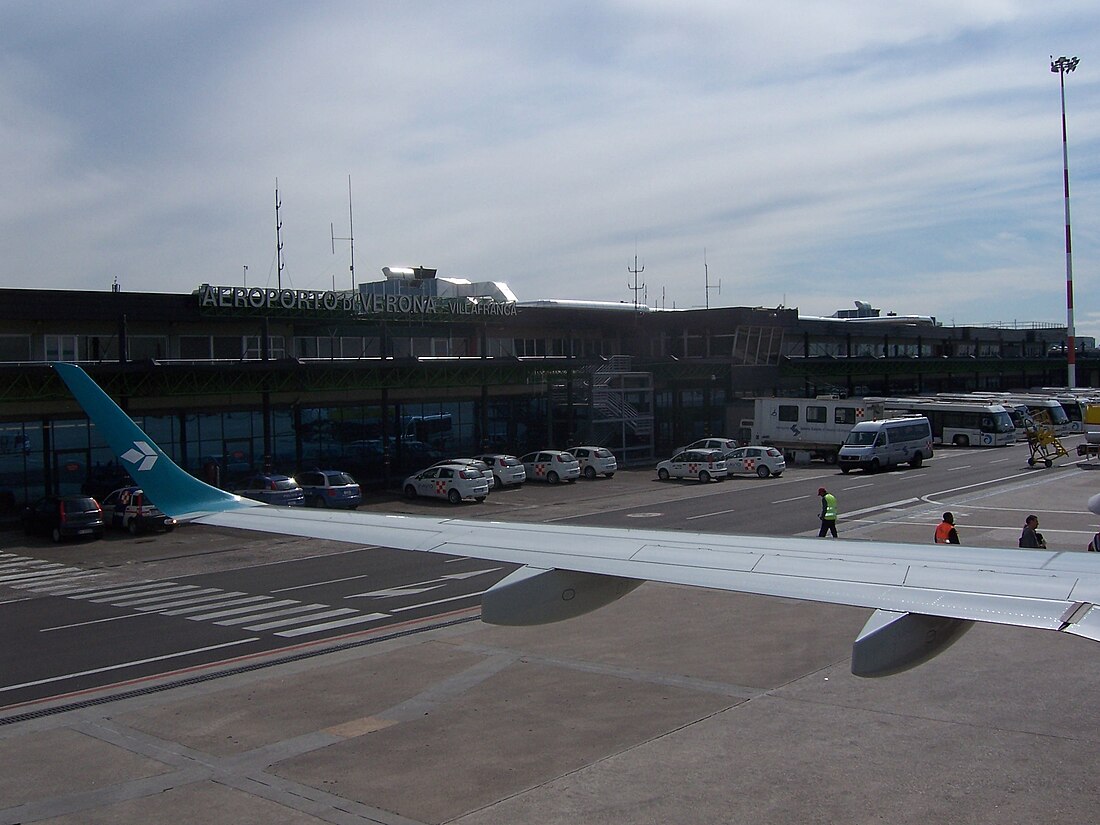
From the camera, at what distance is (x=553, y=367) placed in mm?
55406

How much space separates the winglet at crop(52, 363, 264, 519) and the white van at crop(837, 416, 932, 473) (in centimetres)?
4619

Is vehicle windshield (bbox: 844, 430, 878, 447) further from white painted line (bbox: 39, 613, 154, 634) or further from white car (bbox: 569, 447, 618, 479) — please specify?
white painted line (bbox: 39, 613, 154, 634)

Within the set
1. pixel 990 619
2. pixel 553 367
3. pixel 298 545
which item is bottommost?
pixel 298 545

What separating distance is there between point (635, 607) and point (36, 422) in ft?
102

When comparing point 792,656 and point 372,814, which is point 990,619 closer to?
point 372,814

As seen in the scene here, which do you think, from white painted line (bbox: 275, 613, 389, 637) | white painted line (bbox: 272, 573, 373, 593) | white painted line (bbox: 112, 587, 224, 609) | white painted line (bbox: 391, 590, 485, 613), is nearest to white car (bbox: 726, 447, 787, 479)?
white painted line (bbox: 272, 573, 373, 593)

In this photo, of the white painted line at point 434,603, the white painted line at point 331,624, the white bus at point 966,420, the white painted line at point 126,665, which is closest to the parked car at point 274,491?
the white painted line at point 434,603

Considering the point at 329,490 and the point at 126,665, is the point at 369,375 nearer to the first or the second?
the point at 329,490

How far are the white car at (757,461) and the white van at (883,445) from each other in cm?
384

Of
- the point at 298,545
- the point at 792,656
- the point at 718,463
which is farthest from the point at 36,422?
the point at 792,656

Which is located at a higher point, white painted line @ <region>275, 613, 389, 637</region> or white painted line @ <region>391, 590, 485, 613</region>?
white painted line @ <region>391, 590, 485, 613</region>

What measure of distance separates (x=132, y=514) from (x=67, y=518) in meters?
2.29

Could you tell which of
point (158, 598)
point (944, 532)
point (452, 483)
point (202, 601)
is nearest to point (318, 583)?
point (202, 601)

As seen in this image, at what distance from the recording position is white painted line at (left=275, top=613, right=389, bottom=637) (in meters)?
18.8
